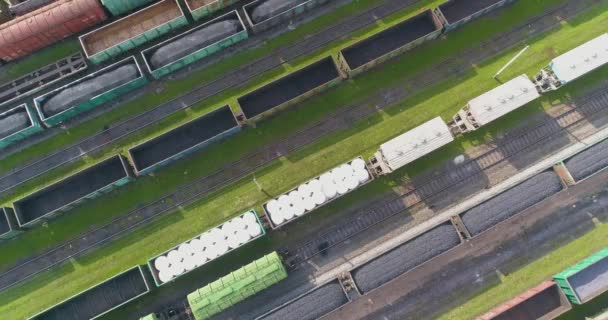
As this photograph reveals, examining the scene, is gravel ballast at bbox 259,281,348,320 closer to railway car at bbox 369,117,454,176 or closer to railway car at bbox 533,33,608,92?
railway car at bbox 369,117,454,176

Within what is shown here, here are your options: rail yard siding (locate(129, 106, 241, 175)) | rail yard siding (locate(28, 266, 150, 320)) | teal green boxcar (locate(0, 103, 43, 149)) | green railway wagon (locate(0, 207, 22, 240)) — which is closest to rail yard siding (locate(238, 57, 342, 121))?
rail yard siding (locate(129, 106, 241, 175))

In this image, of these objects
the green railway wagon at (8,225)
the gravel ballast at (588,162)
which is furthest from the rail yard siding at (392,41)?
the green railway wagon at (8,225)

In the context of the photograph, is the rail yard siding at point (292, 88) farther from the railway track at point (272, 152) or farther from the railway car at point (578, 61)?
the railway car at point (578, 61)

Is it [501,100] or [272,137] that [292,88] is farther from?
[501,100]

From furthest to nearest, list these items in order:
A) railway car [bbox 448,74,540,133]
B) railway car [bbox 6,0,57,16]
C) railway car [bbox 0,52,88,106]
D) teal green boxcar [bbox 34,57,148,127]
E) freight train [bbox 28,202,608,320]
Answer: railway car [bbox 0,52,88,106] → railway car [bbox 6,0,57,16] → teal green boxcar [bbox 34,57,148,127] → railway car [bbox 448,74,540,133] → freight train [bbox 28,202,608,320]

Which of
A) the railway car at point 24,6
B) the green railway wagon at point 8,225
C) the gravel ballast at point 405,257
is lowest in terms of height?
the gravel ballast at point 405,257

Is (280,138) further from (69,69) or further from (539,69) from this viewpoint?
(539,69)

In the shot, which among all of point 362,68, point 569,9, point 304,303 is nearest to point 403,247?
point 304,303
